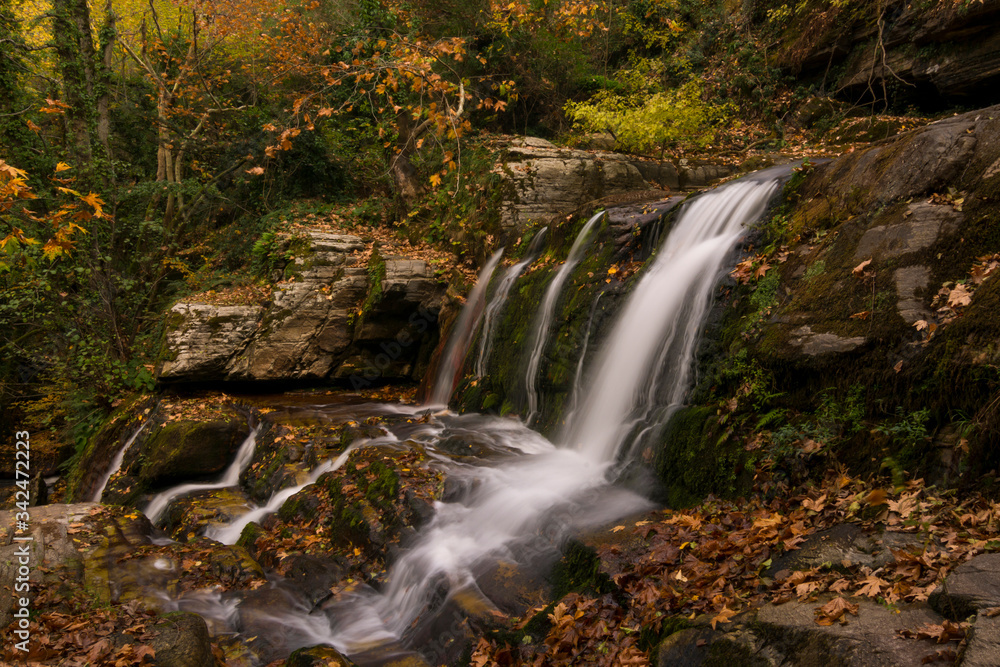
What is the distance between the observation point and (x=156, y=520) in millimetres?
7793

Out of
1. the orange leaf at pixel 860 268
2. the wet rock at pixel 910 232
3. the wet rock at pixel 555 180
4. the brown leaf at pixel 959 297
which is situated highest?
the wet rock at pixel 555 180

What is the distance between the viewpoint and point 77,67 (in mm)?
12008

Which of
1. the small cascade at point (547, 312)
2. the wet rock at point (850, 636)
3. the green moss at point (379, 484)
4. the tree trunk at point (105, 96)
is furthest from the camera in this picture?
the tree trunk at point (105, 96)

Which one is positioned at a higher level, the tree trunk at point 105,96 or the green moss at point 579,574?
the tree trunk at point 105,96

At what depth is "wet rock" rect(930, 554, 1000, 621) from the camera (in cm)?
224

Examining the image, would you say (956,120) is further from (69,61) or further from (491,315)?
(69,61)

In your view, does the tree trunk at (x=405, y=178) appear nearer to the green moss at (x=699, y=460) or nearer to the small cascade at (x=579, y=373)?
the small cascade at (x=579, y=373)

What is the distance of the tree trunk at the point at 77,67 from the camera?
460 inches

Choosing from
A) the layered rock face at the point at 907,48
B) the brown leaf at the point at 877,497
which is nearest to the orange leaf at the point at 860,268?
the brown leaf at the point at 877,497

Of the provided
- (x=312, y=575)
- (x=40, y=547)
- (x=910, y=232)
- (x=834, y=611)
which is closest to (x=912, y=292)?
(x=910, y=232)

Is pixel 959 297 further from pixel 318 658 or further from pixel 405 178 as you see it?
pixel 405 178

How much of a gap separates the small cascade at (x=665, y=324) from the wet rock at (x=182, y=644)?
381cm

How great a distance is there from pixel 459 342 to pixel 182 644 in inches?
288

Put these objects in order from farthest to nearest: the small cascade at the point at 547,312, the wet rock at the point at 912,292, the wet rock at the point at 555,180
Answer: the wet rock at the point at 555,180 < the small cascade at the point at 547,312 < the wet rock at the point at 912,292
